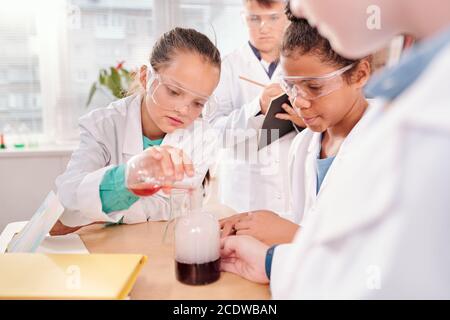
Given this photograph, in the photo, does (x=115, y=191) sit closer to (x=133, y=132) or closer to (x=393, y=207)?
(x=133, y=132)

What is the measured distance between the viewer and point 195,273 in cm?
79

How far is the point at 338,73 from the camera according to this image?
3.70ft

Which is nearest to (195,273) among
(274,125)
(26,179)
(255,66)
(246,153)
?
(274,125)

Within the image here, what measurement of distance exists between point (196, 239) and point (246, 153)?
1.16 metres

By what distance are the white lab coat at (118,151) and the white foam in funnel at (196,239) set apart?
32 cm

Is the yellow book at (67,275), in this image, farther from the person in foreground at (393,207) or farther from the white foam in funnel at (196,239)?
the person in foreground at (393,207)

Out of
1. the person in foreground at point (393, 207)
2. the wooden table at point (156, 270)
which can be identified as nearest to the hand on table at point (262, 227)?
the wooden table at point (156, 270)

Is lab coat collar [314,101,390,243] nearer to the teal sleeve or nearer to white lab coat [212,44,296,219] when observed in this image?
the teal sleeve

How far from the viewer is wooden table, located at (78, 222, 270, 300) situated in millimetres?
760

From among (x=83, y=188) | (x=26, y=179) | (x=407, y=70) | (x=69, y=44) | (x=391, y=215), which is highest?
(x=69, y=44)

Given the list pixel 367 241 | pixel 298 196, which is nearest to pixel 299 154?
pixel 298 196

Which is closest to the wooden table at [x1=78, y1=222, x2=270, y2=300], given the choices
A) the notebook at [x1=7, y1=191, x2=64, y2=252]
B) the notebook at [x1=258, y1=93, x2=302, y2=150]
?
the notebook at [x1=7, y1=191, x2=64, y2=252]

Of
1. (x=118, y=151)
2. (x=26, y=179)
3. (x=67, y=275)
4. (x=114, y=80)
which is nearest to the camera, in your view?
(x=67, y=275)
